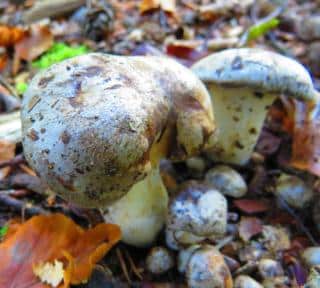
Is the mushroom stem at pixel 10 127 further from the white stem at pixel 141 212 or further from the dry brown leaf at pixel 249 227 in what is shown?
the dry brown leaf at pixel 249 227

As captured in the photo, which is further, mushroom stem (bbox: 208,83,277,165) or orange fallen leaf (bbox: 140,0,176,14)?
orange fallen leaf (bbox: 140,0,176,14)

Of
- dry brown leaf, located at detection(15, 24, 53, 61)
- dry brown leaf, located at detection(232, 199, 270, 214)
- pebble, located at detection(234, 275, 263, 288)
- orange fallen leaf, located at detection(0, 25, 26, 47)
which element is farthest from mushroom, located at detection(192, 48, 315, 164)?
orange fallen leaf, located at detection(0, 25, 26, 47)

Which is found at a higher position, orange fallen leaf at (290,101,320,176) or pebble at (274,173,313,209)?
orange fallen leaf at (290,101,320,176)

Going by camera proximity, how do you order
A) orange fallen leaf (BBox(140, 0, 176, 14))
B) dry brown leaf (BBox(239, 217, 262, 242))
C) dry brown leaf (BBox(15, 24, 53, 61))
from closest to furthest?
dry brown leaf (BBox(239, 217, 262, 242))
dry brown leaf (BBox(15, 24, 53, 61))
orange fallen leaf (BBox(140, 0, 176, 14))

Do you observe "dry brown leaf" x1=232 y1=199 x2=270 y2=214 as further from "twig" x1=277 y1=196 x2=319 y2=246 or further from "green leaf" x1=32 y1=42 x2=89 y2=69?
"green leaf" x1=32 y1=42 x2=89 y2=69

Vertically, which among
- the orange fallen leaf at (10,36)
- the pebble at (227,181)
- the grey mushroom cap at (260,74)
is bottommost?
the pebble at (227,181)

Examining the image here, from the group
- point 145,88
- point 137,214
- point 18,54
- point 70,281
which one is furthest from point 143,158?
point 18,54

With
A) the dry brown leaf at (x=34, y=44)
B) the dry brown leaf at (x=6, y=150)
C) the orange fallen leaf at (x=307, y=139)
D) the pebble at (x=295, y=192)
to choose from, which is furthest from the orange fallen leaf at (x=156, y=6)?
the pebble at (x=295, y=192)
